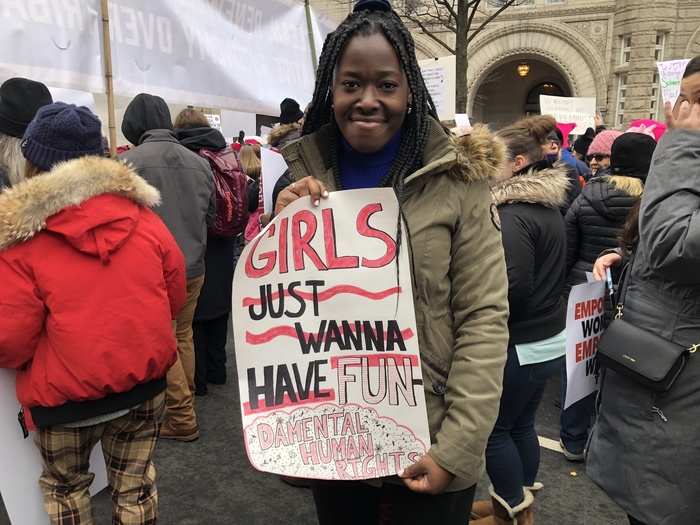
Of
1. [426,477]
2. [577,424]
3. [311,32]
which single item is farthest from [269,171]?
[426,477]

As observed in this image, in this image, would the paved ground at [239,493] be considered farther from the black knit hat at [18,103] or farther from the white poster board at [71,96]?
the white poster board at [71,96]

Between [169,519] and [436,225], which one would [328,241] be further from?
[169,519]

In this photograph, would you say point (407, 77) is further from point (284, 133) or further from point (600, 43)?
point (600, 43)

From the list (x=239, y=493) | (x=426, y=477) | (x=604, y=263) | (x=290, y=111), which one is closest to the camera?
(x=426, y=477)

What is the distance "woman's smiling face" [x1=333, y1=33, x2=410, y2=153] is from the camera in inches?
54.0

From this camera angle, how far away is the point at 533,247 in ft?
8.20

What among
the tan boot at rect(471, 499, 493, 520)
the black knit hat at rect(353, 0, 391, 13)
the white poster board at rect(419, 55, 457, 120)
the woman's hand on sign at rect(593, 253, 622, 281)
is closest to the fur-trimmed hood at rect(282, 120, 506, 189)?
the black knit hat at rect(353, 0, 391, 13)

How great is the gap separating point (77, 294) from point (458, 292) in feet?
4.09

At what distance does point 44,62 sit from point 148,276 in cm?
128

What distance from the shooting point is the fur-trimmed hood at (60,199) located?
180cm

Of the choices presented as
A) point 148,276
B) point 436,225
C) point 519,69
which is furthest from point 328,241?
point 519,69

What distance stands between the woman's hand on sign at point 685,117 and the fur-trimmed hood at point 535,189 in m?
0.77

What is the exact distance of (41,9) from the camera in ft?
8.32

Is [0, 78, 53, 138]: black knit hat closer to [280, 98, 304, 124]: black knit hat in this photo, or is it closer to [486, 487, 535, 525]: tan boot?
[280, 98, 304, 124]: black knit hat
